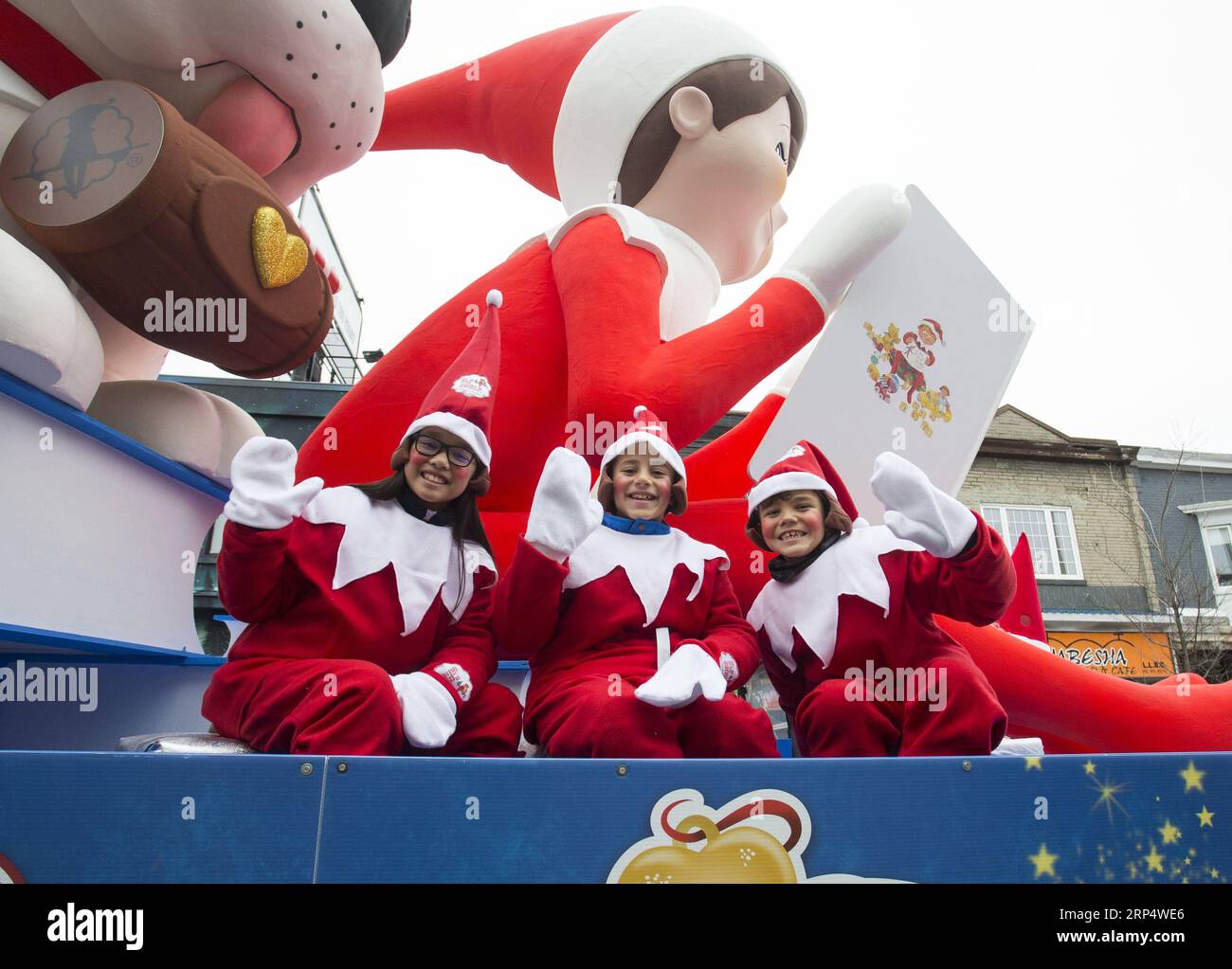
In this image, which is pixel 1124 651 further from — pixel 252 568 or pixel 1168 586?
pixel 252 568

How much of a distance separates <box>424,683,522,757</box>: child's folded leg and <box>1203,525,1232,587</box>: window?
14.7 metres

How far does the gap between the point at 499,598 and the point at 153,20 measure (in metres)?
1.98

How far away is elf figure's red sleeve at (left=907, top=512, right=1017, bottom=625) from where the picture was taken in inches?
77.4

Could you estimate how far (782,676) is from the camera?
7.68 feet

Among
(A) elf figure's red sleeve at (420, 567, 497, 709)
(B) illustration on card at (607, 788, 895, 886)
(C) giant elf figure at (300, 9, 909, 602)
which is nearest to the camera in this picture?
(B) illustration on card at (607, 788, 895, 886)

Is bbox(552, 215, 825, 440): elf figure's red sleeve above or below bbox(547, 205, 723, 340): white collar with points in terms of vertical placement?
below

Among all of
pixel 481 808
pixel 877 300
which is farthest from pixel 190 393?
pixel 877 300

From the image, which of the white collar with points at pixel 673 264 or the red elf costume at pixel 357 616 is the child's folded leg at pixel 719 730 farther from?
the white collar with points at pixel 673 264

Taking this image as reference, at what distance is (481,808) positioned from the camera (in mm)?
1475

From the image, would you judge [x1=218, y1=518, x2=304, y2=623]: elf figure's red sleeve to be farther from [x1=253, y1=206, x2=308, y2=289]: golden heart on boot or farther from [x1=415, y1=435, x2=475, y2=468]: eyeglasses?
[x1=253, y1=206, x2=308, y2=289]: golden heart on boot

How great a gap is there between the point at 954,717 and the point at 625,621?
749 millimetres

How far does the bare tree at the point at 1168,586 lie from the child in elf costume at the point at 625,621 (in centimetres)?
1040

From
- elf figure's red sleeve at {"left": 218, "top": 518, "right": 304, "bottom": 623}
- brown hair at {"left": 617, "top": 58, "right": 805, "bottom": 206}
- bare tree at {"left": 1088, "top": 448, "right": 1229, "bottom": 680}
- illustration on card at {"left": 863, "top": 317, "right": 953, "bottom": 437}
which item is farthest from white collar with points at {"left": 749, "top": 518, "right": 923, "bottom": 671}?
bare tree at {"left": 1088, "top": 448, "right": 1229, "bottom": 680}

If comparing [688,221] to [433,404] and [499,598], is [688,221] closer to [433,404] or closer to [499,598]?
[433,404]
